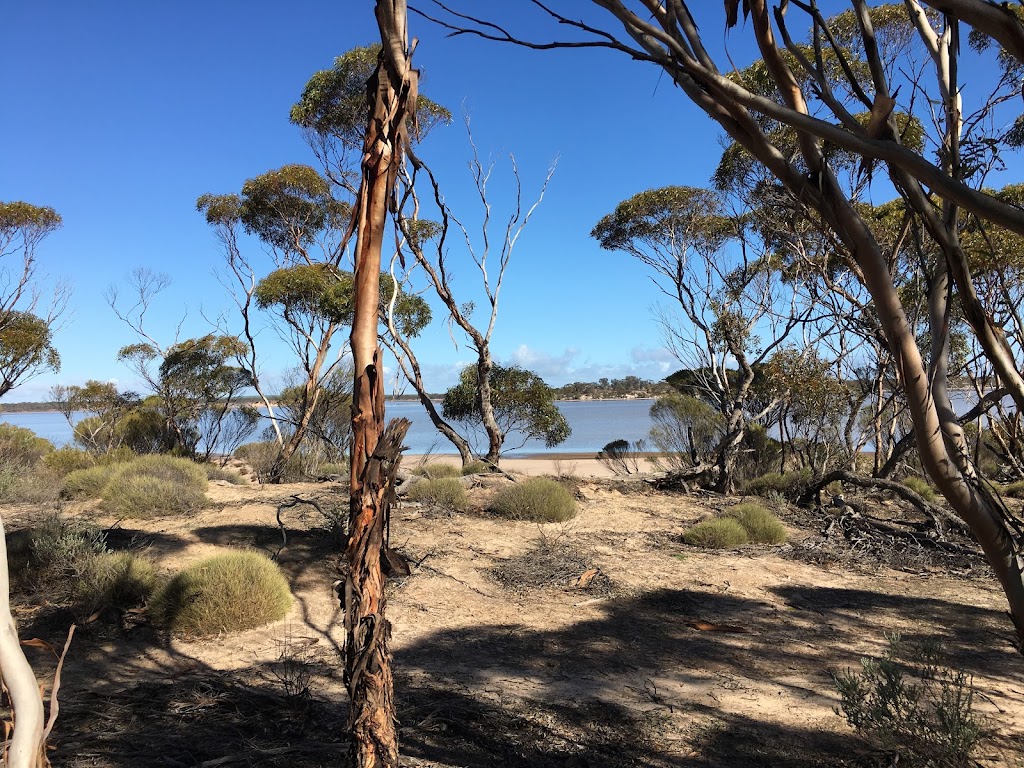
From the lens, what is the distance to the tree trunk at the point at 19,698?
1.17m

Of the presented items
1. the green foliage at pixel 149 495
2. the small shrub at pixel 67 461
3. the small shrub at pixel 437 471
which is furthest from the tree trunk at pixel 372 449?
the small shrub at pixel 67 461

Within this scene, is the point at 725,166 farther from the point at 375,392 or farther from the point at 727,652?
the point at 375,392

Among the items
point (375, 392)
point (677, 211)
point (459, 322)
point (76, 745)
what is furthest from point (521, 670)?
point (677, 211)

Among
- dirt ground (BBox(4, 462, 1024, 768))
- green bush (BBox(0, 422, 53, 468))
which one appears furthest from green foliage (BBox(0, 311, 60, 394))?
dirt ground (BBox(4, 462, 1024, 768))

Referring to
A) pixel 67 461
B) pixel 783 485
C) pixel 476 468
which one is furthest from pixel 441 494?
pixel 67 461

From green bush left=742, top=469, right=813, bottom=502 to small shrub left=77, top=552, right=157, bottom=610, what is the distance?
9391 mm

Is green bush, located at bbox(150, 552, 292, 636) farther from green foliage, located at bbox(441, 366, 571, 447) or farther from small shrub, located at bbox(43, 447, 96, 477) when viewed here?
small shrub, located at bbox(43, 447, 96, 477)

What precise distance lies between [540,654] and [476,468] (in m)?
8.04

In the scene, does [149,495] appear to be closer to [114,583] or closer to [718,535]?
[114,583]

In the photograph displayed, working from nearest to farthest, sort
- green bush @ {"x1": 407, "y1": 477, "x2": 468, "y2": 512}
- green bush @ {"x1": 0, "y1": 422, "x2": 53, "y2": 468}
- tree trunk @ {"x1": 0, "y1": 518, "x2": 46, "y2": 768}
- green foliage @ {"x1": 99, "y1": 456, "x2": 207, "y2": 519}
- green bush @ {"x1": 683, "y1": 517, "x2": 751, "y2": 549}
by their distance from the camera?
tree trunk @ {"x1": 0, "y1": 518, "x2": 46, "y2": 768} < green bush @ {"x1": 683, "y1": 517, "x2": 751, "y2": 549} < green foliage @ {"x1": 99, "y1": 456, "x2": 207, "y2": 519} < green bush @ {"x1": 407, "y1": 477, "x2": 468, "y2": 512} < green bush @ {"x1": 0, "y1": 422, "x2": 53, "y2": 468}

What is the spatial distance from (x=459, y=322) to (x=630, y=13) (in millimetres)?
11667

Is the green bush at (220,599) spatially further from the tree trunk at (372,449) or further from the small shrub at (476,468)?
the small shrub at (476,468)

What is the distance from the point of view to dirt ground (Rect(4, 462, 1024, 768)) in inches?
136

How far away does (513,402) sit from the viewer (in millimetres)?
15719
